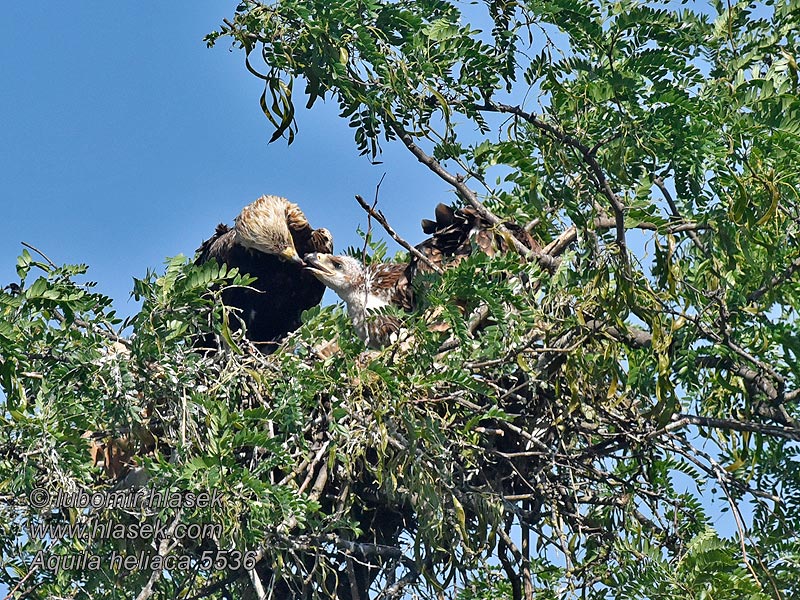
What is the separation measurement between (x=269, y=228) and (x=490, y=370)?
277 centimetres

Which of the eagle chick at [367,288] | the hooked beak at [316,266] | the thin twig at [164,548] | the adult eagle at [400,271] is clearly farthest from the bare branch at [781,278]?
the hooked beak at [316,266]

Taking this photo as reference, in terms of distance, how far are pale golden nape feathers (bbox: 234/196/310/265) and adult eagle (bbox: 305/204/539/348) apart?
725 mm

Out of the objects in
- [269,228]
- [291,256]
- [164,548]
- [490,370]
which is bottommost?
[164,548]

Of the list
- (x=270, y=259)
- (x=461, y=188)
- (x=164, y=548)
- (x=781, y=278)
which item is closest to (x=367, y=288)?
(x=461, y=188)

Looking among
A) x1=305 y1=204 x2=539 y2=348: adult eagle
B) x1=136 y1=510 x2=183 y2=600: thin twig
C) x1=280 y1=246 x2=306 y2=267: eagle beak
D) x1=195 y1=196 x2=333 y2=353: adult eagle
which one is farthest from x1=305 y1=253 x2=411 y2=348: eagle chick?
x1=136 y1=510 x2=183 y2=600: thin twig

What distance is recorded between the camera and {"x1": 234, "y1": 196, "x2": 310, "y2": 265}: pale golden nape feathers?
22.5 ft

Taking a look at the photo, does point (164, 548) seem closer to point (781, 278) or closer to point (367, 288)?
point (367, 288)

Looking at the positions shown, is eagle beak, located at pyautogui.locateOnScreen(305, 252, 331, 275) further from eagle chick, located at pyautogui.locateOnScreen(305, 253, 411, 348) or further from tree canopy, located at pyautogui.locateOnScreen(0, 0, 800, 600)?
tree canopy, located at pyautogui.locateOnScreen(0, 0, 800, 600)

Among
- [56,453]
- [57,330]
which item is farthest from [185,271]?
[56,453]

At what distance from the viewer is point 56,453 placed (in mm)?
4148

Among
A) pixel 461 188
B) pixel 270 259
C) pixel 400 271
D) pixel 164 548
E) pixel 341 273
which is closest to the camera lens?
pixel 164 548

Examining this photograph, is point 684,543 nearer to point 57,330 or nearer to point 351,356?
point 351,356
